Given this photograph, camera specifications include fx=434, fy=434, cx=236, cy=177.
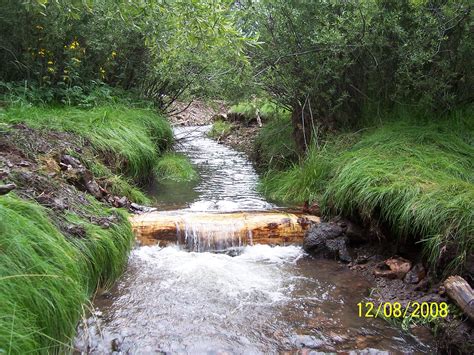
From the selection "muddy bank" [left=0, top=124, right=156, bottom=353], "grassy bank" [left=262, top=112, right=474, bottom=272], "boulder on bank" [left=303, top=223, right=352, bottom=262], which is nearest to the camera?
"muddy bank" [left=0, top=124, right=156, bottom=353]

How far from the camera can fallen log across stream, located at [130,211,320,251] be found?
521 centimetres

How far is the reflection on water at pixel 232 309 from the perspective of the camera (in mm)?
3230

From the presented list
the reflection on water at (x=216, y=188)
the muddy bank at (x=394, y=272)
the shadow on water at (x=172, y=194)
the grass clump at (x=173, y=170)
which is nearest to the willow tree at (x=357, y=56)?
the reflection on water at (x=216, y=188)

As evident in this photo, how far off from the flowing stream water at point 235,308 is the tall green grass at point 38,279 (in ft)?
0.61

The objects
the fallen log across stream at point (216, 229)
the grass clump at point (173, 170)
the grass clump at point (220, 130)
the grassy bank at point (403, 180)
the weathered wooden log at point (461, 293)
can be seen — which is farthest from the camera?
the grass clump at point (220, 130)

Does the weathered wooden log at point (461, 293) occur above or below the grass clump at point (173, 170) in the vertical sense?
above

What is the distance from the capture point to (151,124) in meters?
9.00

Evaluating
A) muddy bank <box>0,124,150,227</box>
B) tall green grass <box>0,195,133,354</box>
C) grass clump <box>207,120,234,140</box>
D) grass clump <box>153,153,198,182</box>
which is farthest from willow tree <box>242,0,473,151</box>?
grass clump <box>207,120,234,140</box>

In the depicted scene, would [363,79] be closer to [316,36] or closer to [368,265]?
[316,36]

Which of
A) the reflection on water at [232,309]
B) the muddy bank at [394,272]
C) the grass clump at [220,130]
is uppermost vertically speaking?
the muddy bank at [394,272]

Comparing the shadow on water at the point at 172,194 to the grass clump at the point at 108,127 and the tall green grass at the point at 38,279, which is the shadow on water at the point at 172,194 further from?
the tall green grass at the point at 38,279

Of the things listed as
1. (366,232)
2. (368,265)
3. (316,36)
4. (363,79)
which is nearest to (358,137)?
(363,79)

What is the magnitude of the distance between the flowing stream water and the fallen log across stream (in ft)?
0.44
